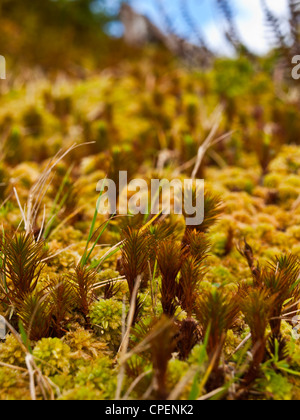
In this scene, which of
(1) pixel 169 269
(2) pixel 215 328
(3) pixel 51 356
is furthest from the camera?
(1) pixel 169 269

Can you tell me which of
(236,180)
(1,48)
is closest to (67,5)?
(1,48)

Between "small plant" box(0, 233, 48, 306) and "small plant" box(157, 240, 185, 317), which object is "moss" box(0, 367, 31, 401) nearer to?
"small plant" box(0, 233, 48, 306)

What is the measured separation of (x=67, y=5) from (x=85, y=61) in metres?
2.87

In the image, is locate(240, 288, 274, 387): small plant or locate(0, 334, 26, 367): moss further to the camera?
locate(0, 334, 26, 367): moss

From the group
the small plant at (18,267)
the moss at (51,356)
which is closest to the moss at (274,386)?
the moss at (51,356)

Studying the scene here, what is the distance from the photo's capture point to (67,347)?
1375 mm

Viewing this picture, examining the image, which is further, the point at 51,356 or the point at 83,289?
the point at 83,289

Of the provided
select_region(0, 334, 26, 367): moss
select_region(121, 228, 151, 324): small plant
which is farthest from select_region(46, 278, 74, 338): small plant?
select_region(121, 228, 151, 324): small plant

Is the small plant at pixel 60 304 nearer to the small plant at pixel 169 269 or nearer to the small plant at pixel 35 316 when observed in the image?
the small plant at pixel 35 316

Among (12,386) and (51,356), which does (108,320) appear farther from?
(12,386)

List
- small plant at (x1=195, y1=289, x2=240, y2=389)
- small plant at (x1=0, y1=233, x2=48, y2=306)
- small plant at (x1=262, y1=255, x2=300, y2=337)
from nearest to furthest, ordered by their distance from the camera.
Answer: small plant at (x1=195, y1=289, x2=240, y2=389) < small plant at (x1=262, y1=255, x2=300, y2=337) < small plant at (x1=0, y1=233, x2=48, y2=306)

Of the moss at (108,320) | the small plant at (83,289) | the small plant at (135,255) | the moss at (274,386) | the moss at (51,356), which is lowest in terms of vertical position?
the moss at (274,386)

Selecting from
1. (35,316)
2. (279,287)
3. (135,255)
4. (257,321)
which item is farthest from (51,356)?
(279,287)

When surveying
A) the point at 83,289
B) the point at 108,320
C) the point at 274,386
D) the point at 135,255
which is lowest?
the point at 274,386
